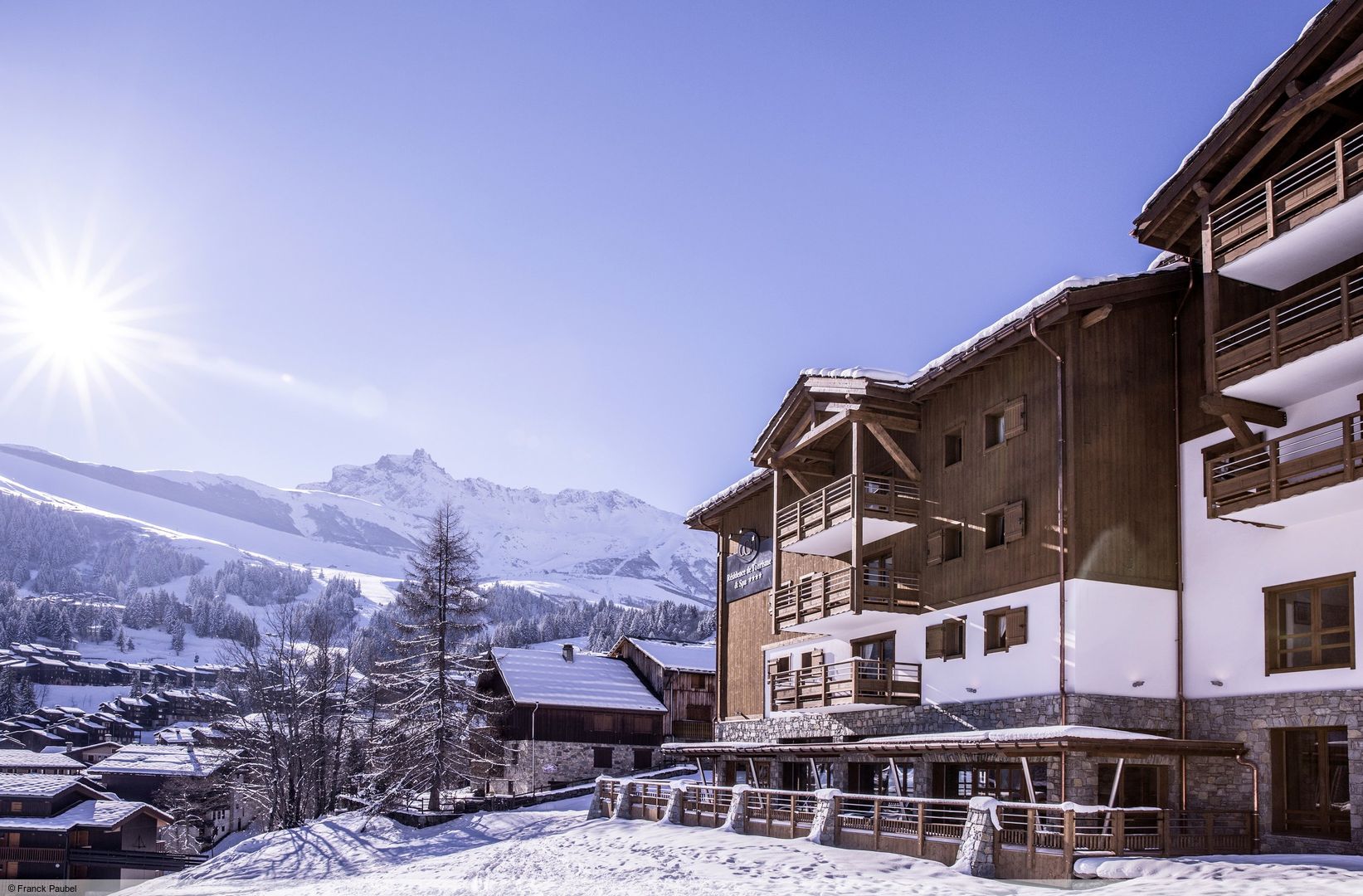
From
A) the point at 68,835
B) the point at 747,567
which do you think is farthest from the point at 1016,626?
the point at 68,835

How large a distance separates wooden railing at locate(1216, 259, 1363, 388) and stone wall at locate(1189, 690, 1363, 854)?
6037mm

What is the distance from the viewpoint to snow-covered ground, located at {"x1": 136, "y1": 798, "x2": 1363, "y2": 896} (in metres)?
17.6

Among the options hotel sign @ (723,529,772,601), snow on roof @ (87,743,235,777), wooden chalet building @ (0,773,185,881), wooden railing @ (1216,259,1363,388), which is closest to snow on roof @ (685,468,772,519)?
hotel sign @ (723,529,772,601)

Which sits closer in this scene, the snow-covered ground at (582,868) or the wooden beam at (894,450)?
the snow-covered ground at (582,868)

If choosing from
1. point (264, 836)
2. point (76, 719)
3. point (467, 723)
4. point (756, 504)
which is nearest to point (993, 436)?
point (756, 504)

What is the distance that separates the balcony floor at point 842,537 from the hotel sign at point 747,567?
4.43 meters

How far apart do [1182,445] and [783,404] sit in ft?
40.2

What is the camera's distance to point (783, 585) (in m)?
35.2

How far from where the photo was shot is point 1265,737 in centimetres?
2222

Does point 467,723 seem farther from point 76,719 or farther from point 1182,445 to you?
point 76,719

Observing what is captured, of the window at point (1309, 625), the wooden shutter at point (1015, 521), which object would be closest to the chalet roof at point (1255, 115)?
the wooden shutter at point (1015, 521)

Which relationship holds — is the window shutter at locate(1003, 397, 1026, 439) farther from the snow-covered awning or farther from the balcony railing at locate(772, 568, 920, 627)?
the snow-covered awning

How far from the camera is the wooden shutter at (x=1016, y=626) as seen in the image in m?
25.5

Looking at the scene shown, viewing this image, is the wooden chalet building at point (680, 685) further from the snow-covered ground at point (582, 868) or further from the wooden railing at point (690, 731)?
the snow-covered ground at point (582, 868)
